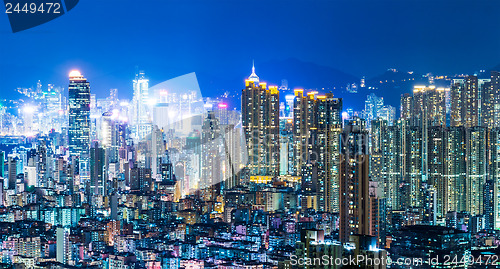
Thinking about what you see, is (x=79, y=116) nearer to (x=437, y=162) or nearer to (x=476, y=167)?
(x=437, y=162)

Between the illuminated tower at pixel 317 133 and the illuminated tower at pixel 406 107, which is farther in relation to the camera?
the illuminated tower at pixel 406 107

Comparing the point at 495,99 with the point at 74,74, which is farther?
the point at 74,74

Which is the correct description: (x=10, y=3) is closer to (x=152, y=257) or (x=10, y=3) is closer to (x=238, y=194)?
(x=152, y=257)

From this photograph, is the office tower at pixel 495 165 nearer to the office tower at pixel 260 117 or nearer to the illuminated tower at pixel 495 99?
the illuminated tower at pixel 495 99

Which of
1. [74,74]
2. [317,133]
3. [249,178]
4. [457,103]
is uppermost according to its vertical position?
[74,74]

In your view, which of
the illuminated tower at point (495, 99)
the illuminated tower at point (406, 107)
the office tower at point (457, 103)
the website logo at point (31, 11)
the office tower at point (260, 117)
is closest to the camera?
the website logo at point (31, 11)

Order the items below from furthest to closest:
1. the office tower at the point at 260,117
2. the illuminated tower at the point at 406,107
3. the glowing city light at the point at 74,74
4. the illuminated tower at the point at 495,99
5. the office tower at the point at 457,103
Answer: the office tower at the point at 260,117 < the glowing city light at the point at 74,74 < the office tower at the point at 457,103 < the illuminated tower at the point at 406,107 < the illuminated tower at the point at 495,99

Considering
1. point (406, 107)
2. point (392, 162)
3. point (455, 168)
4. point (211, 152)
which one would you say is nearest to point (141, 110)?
point (211, 152)

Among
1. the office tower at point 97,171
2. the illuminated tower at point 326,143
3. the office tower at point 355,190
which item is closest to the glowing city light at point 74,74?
the office tower at point 97,171
